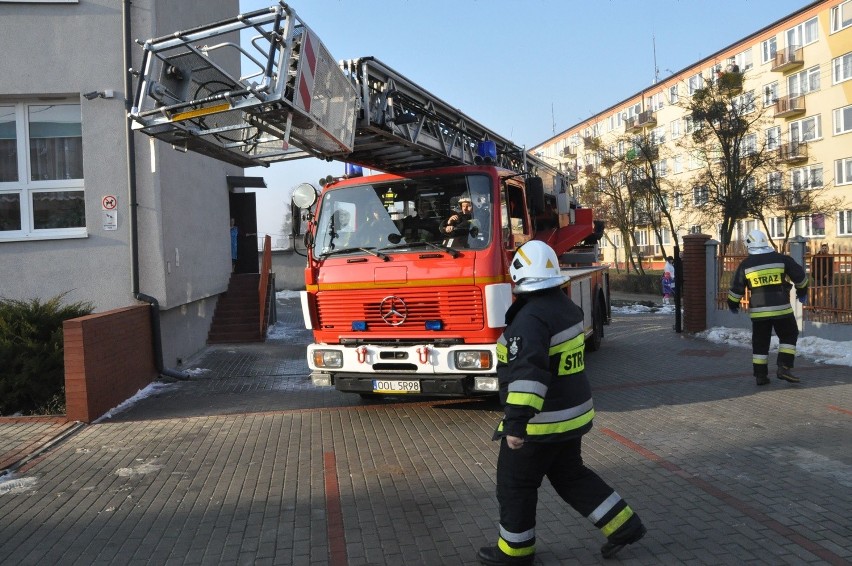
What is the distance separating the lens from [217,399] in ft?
29.3

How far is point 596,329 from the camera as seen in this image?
12102 millimetres

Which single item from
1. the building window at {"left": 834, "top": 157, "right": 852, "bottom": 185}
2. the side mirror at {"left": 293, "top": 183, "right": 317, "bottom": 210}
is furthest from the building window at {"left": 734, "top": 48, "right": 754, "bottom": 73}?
the side mirror at {"left": 293, "top": 183, "right": 317, "bottom": 210}

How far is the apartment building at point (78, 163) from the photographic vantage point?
392 inches

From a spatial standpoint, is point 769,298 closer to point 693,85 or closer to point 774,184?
point 774,184

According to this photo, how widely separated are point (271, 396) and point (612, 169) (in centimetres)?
3086

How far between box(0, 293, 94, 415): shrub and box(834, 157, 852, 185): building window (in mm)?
36407

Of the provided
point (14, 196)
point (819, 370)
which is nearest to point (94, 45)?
point (14, 196)

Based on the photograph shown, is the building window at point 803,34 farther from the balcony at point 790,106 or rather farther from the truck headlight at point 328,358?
the truck headlight at point 328,358

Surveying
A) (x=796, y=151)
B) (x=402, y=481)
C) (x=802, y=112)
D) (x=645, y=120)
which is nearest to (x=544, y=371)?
(x=402, y=481)

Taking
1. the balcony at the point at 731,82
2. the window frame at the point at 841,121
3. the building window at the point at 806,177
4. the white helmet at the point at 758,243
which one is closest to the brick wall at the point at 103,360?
the white helmet at the point at 758,243

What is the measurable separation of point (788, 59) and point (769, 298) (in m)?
34.6

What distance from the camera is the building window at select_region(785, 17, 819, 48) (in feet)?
117

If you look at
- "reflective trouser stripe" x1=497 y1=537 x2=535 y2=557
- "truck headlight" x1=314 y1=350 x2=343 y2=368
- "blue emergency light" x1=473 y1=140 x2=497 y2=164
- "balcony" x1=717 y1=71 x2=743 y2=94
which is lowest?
"reflective trouser stripe" x1=497 y1=537 x2=535 y2=557

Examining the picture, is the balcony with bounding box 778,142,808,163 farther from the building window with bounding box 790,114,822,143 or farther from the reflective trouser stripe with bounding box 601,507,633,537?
the reflective trouser stripe with bounding box 601,507,633,537
